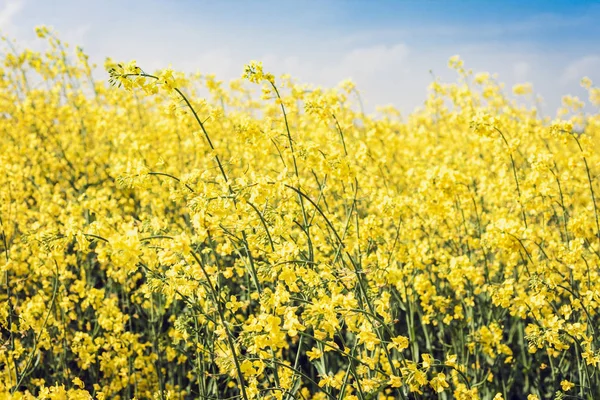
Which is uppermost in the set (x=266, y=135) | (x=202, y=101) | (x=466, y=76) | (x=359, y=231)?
(x=466, y=76)

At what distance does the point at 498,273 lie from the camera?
495cm

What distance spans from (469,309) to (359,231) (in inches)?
48.0

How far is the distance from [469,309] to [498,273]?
1001 millimetres

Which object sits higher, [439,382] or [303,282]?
[303,282]

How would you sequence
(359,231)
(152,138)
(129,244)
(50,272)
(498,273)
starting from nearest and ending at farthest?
(129,244) < (359,231) < (50,272) < (498,273) < (152,138)

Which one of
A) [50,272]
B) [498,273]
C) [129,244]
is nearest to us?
[129,244]

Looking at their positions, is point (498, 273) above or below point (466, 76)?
below

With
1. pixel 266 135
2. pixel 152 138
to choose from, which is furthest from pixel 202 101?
pixel 152 138

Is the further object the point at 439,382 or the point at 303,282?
the point at 303,282

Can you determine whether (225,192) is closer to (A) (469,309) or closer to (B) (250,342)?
(B) (250,342)

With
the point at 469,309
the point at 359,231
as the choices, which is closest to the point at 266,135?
the point at 359,231

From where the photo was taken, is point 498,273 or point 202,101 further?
point 498,273

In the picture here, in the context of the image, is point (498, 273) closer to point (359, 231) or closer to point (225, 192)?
point (359, 231)

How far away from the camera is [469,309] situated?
4109 mm
